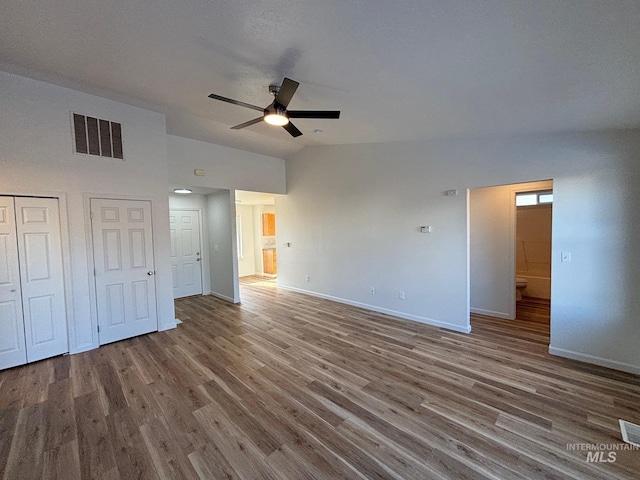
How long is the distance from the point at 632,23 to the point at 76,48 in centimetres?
408

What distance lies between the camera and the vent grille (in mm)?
1901

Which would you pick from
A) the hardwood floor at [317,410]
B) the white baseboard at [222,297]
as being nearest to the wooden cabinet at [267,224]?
the white baseboard at [222,297]

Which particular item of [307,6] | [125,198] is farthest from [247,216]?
[307,6]

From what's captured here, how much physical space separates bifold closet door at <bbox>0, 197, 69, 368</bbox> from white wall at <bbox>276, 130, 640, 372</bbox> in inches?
165

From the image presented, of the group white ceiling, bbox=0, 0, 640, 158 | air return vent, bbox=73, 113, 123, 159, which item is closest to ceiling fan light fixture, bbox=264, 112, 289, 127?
white ceiling, bbox=0, 0, 640, 158

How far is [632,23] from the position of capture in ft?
4.57

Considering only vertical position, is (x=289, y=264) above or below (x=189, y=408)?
above

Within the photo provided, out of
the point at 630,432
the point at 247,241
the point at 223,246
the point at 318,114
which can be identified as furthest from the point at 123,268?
the point at 630,432

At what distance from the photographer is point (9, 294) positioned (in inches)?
120

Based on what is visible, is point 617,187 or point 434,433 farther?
point 617,187

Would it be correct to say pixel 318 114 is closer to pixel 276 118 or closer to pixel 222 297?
pixel 276 118

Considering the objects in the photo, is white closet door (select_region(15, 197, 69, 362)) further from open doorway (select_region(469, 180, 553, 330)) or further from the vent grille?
open doorway (select_region(469, 180, 553, 330))

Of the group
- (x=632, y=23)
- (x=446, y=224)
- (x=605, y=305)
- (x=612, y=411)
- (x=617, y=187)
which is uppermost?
(x=632, y=23)

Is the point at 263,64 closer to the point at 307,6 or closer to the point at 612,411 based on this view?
the point at 307,6
